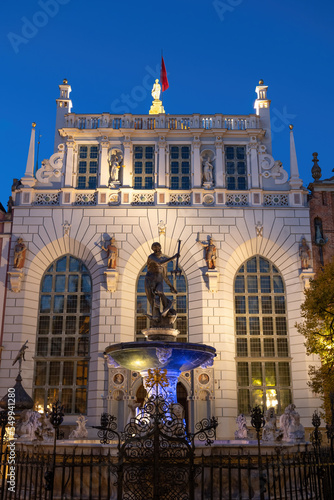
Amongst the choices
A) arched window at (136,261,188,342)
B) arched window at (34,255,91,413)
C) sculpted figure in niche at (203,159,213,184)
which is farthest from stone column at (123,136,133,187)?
arched window at (34,255,91,413)

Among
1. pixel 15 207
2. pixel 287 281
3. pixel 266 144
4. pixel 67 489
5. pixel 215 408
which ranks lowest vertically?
pixel 67 489

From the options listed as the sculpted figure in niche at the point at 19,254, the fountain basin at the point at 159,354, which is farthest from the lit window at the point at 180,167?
the fountain basin at the point at 159,354

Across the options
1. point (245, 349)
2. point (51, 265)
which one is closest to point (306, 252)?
point (245, 349)

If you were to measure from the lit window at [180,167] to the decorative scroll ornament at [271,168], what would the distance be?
4.68 meters

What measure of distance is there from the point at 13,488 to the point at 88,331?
64.2ft

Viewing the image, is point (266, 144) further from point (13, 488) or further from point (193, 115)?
point (13, 488)

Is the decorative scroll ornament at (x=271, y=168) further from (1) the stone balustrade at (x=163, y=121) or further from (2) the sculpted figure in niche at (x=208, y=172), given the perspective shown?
(2) the sculpted figure in niche at (x=208, y=172)

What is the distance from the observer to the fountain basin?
54.8 feet

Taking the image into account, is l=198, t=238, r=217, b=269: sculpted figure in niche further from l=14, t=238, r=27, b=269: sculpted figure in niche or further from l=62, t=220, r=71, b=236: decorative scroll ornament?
l=14, t=238, r=27, b=269: sculpted figure in niche

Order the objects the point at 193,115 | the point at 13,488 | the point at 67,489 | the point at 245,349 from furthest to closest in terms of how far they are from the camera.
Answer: the point at 193,115
the point at 245,349
the point at 67,489
the point at 13,488

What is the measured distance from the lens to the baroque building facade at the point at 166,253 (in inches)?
1210

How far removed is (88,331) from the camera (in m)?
31.8

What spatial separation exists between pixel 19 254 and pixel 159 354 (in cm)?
1746

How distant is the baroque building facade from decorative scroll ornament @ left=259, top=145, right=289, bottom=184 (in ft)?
0.24
